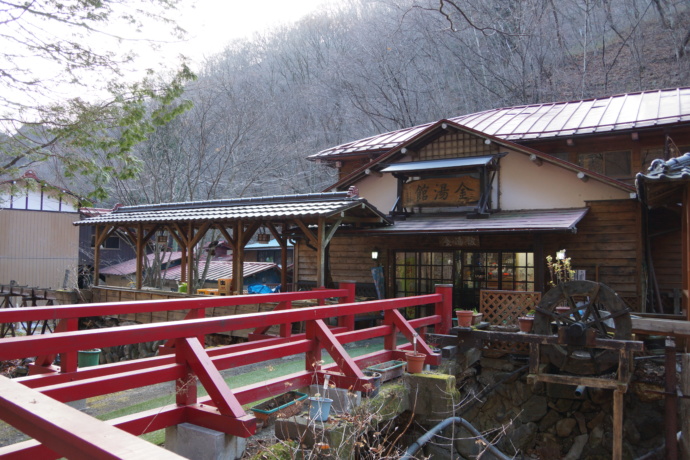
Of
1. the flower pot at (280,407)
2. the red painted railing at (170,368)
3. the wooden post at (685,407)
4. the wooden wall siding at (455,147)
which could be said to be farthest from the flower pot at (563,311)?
the wooden wall siding at (455,147)

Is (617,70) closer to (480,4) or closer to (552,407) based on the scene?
(480,4)

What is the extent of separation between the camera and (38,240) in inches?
970

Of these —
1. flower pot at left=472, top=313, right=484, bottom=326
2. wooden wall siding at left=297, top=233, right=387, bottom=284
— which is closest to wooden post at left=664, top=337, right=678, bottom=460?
flower pot at left=472, top=313, right=484, bottom=326

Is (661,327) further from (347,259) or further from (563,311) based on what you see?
(347,259)

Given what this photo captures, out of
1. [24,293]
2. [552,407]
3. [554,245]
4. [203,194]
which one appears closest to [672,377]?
[552,407]

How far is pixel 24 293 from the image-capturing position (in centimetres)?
1739

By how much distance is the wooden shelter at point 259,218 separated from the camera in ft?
38.5

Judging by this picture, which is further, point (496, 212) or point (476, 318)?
point (496, 212)

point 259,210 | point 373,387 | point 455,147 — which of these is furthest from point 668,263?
point 373,387

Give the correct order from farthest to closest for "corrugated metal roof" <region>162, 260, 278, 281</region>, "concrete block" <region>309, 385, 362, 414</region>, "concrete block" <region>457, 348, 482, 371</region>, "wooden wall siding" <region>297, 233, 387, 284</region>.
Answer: "corrugated metal roof" <region>162, 260, 278, 281</region>
"wooden wall siding" <region>297, 233, 387, 284</region>
"concrete block" <region>457, 348, 482, 371</region>
"concrete block" <region>309, 385, 362, 414</region>

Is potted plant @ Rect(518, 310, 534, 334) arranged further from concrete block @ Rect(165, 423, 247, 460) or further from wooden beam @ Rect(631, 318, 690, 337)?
concrete block @ Rect(165, 423, 247, 460)

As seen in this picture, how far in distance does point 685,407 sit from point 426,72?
27.1 m

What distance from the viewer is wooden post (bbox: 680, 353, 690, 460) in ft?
Answer: 23.6

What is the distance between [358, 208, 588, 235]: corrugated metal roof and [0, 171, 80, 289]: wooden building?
1669 centimetres
